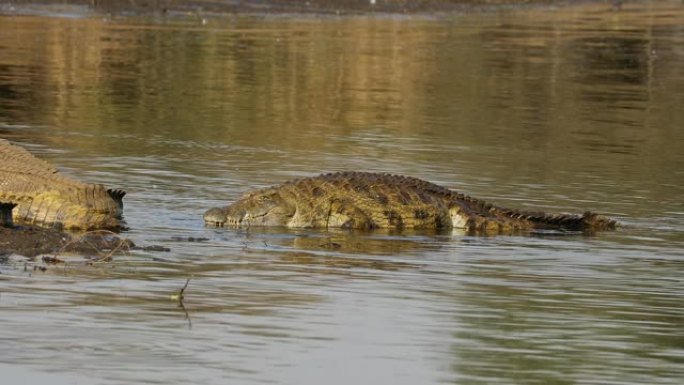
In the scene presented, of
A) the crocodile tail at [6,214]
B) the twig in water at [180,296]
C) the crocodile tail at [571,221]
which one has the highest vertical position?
the crocodile tail at [6,214]

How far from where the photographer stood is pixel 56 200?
37.0ft

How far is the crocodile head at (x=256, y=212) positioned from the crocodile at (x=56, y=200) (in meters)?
0.79

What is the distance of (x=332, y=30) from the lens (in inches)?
1358

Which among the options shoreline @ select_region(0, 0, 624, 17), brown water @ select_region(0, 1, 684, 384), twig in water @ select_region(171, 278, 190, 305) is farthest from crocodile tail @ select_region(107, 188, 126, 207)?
shoreline @ select_region(0, 0, 624, 17)

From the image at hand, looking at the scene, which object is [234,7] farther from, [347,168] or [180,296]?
[180,296]

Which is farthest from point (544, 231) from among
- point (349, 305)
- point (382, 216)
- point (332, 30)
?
point (332, 30)

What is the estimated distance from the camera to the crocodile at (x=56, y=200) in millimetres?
11203

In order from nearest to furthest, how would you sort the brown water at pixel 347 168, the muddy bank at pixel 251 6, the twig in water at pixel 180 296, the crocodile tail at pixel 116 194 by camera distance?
1. the brown water at pixel 347 168
2. the twig in water at pixel 180 296
3. the crocodile tail at pixel 116 194
4. the muddy bank at pixel 251 6

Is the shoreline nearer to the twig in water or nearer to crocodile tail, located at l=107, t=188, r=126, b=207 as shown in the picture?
crocodile tail, located at l=107, t=188, r=126, b=207

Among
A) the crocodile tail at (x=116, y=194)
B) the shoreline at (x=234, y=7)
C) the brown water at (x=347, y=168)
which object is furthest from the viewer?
the shoreline at (x=234, y=7)

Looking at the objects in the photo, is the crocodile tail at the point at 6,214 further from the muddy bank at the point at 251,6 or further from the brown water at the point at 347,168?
the muddy bank at the point at 251,6

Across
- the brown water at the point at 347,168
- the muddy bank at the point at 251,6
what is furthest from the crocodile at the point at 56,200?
the muddy bank at the point at 251,6

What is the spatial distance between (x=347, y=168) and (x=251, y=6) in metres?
23.0

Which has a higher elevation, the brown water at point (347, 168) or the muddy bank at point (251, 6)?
the muddy bank at point (251, 6)
